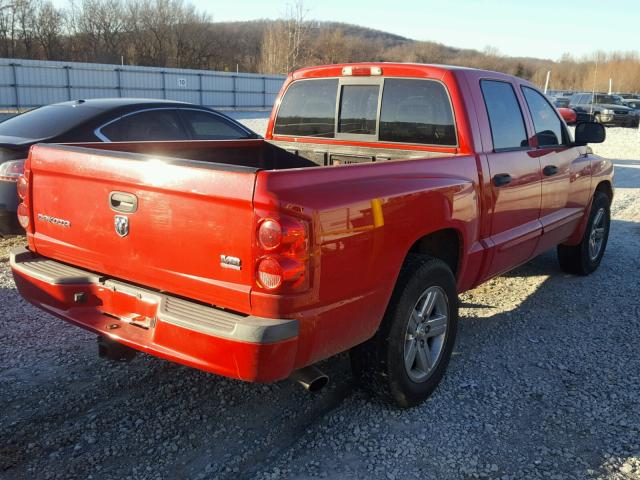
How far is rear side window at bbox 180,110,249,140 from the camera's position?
7.23m

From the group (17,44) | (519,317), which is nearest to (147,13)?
(17,44)

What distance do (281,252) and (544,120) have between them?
3.47 m

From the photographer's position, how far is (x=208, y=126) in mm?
7445

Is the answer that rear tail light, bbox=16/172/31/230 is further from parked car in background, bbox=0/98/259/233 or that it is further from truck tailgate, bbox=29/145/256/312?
parked car in background, bbox=0/98/259/233

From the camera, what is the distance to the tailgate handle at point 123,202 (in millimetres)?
2842

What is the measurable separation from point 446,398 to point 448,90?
80.2 inches

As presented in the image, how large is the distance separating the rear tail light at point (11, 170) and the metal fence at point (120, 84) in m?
23.1

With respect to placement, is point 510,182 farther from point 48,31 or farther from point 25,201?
point 48,31

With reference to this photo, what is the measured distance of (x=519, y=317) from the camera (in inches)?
198

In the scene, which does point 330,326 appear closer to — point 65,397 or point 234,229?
point 234,229

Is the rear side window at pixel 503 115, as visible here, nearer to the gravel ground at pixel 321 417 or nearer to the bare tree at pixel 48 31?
the gravel ground at pixel 321 417

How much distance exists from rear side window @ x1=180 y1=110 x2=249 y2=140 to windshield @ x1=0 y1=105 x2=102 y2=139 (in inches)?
44.7

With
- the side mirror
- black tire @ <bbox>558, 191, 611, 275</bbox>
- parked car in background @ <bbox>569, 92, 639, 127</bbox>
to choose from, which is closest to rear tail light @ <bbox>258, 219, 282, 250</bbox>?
the side mirror

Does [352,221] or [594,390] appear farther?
[594,390]
